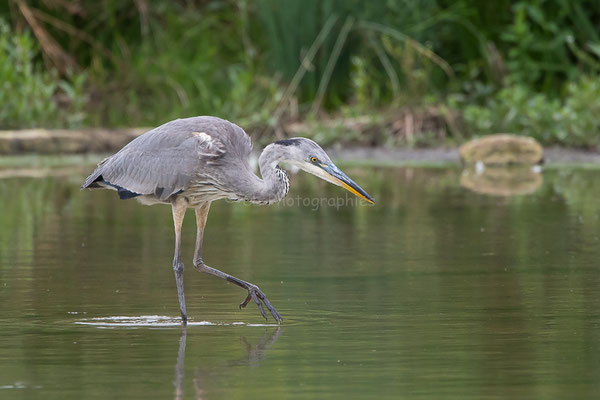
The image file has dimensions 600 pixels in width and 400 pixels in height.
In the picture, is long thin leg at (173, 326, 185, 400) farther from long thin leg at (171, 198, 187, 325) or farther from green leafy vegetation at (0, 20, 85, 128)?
green leafy vegetation at (0, 20, 85, 128)

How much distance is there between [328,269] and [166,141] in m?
1.72

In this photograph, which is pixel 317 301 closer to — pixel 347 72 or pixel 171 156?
pixel 171 156

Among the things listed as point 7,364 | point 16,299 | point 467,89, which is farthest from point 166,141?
point 467,89

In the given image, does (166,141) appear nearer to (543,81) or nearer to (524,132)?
(524,132)

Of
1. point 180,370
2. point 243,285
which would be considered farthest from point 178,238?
point 180,370

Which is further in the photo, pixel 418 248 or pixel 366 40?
pixel 366 40

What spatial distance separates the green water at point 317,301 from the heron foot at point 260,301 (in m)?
0.07

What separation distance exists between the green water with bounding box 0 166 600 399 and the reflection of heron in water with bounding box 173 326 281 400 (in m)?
0.01

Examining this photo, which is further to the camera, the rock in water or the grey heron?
the rock in water

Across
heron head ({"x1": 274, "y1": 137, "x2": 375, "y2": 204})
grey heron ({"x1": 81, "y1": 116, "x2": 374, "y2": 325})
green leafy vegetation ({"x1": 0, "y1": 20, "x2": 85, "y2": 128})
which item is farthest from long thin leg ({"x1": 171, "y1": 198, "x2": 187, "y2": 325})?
green leafy vegetation ({"x1": 0, "y1": 20, "x2": 85, "y2": 128})

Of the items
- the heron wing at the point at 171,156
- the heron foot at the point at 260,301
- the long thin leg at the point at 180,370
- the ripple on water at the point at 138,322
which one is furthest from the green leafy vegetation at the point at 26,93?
the long thin leg at the point at 180,370

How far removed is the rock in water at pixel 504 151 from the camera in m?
16.8

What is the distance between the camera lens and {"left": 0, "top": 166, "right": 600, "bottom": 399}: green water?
5.37 metres

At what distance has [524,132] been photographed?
718 inches
